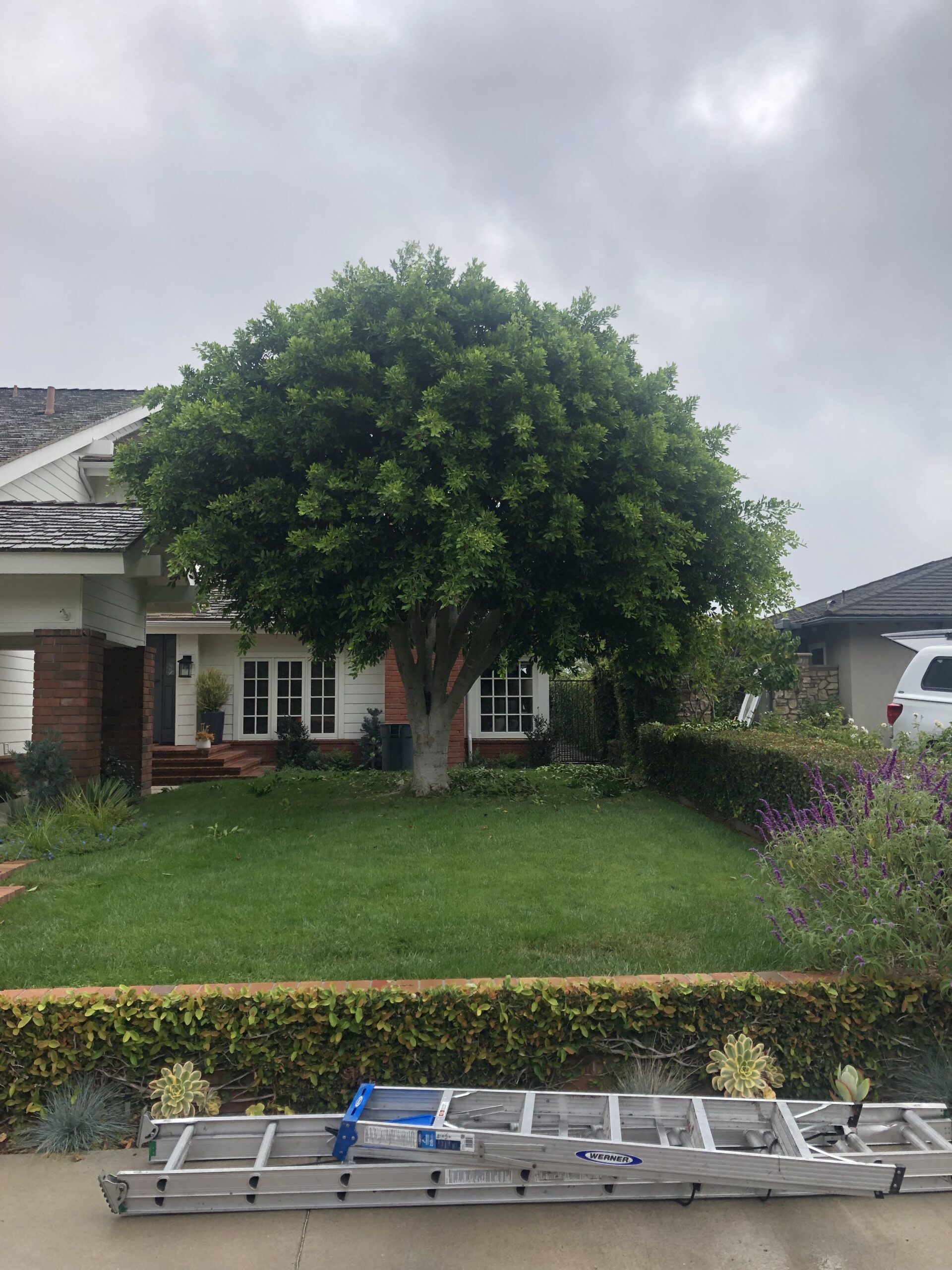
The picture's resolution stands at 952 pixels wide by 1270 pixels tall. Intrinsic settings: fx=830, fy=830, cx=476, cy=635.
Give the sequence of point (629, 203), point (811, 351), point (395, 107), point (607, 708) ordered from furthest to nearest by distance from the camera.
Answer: point (607, 708)
point (811, 351)
point (629, 203)
point (395, 107)

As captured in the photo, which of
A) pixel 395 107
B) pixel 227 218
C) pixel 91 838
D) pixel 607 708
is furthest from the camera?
pixel 607 708

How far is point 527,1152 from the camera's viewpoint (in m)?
3.03

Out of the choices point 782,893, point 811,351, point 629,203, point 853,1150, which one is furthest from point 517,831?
point 811,351

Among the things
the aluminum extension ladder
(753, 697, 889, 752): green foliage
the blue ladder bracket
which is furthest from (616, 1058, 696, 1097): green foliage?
(753, 697, 889, 752): green foliage

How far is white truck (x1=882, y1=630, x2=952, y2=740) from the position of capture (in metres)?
9.95

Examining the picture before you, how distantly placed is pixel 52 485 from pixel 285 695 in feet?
21.3

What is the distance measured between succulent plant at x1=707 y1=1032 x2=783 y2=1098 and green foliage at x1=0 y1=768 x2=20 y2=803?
386 inches

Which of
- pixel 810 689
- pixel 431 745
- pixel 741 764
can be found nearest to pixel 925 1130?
pixel 741 764

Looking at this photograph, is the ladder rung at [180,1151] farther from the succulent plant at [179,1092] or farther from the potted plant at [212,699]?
the potted plant at [212,699]

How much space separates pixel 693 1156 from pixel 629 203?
11.3m

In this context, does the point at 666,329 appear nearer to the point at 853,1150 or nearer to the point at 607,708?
the point at 607,708

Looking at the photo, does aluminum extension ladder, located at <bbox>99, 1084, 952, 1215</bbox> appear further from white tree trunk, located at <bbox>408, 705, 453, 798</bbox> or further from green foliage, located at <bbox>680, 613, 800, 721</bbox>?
green foliage, located at <bbox>680, 613, 800, 721</bbox>

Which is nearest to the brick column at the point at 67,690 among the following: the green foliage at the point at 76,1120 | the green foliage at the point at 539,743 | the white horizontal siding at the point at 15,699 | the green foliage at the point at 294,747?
the white horizontal siding at the point at 15,699

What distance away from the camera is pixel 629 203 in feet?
36.7
